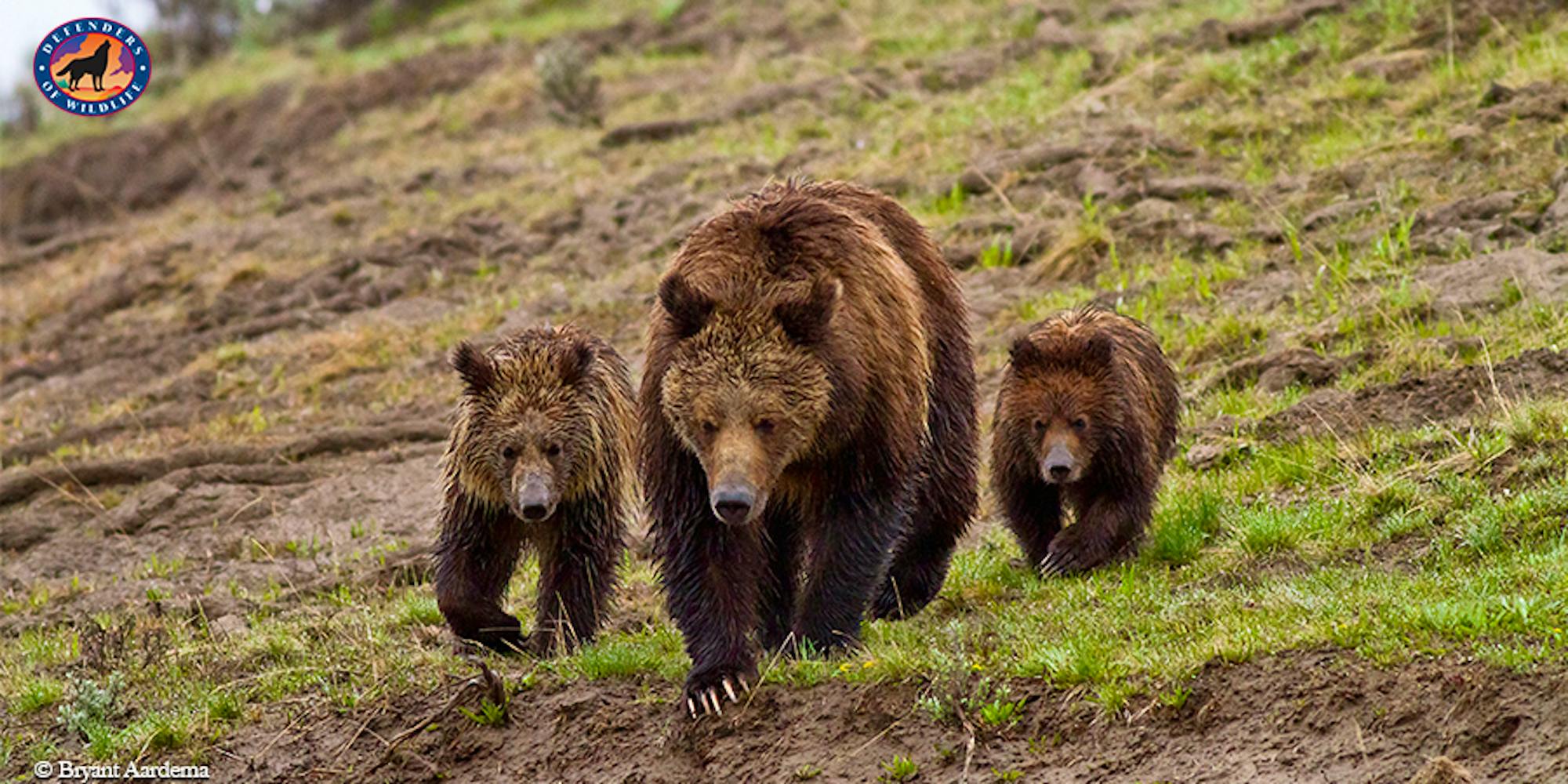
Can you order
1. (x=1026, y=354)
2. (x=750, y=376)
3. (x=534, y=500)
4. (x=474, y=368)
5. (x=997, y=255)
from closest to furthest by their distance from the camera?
(x=750, y=376) → (x=534, y=500) → (x=474, y=368) → (x=1026, y=354) → (x=997, y=255)

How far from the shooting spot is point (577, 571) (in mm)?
9258

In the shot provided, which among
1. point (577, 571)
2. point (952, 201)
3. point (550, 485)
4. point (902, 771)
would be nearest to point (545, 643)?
point (577, 571)

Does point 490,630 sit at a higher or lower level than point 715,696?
lower

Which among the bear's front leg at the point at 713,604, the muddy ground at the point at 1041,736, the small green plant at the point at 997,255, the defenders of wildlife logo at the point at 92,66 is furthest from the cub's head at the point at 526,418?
the small green plant at the point at 997,255

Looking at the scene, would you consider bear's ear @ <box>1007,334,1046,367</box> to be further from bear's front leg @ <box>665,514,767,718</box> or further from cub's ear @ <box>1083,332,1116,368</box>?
bear's front leg @ <box>665,514,767,718</box>

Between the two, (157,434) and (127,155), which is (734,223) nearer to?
(157,434)

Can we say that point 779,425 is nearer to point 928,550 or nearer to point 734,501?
point 734,501

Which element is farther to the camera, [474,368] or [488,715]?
[474,368]

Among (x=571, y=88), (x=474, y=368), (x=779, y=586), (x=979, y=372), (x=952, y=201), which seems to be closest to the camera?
(x=779, y=586)

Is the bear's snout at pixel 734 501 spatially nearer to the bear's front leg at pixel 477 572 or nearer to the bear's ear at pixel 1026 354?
the bear's front leg at pixel 477 572

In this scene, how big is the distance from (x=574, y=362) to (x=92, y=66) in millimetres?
6603

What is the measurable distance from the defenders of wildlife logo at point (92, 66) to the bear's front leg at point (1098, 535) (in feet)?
24.0

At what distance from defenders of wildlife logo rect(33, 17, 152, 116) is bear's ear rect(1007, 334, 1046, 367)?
6626mm

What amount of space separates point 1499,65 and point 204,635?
11.1 m
